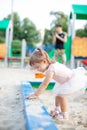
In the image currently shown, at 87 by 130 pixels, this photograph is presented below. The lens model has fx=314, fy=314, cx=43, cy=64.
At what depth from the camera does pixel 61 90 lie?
303cm

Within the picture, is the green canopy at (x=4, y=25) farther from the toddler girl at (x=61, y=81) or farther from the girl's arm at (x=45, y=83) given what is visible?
the girl's arm at (x=45, y=83)

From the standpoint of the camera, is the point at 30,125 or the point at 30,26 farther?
the point at 30,26

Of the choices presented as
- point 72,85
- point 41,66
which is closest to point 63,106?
point 72,85

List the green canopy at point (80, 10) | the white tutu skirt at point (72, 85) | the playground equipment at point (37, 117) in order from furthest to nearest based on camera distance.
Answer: the green canopy at point (80, 10), the white tutu skirt at point (72, 85), the playground equipment at point (37, 117)

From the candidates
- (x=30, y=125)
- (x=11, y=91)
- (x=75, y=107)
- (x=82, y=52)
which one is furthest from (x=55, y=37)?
(x=30, y=125)

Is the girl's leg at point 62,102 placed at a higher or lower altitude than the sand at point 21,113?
higher

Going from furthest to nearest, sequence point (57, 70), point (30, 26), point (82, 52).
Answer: point (30, 26) → point (82, 52) → point (57, 70)

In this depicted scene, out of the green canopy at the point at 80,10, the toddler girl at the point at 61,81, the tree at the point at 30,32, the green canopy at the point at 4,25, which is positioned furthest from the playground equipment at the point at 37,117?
the tree at the point at 30,32

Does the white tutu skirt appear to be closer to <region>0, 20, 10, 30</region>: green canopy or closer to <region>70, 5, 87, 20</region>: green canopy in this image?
<region>70, 5, 87, 20</region>: green canopy

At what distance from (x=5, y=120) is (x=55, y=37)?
5.36 metres

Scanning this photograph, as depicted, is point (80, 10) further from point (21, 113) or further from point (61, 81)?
point (21, 113)

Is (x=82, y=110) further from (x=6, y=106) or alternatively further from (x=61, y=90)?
(x=6, y=106)

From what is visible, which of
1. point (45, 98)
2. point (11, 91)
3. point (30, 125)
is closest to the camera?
point (30, 125)

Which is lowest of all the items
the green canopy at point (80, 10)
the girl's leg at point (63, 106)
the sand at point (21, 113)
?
the sand at point (21, 113)
